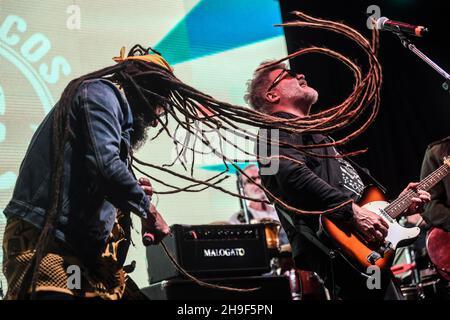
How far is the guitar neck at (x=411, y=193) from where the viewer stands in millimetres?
3277

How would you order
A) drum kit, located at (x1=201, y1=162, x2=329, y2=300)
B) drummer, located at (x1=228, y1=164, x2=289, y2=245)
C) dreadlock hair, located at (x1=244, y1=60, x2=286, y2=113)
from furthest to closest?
drummer, located at (x1=228, y1=164, x2=289, y2=245)
drum kit, located at (x1=201, y1=162, x2=329, y2=300)
dreadlock hair, located at (x1=244, y1=60, x2=286, y2=113)

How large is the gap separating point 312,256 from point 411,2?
9.32 feet

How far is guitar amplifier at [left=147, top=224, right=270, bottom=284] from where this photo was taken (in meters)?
3.26

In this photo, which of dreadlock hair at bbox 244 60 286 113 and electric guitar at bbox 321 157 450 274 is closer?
electric guitar at bbox 321 157 450 274

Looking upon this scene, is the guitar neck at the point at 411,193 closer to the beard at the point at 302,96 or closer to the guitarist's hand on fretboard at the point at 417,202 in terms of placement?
the guitarist's hand on fretboard at the point at 417,202

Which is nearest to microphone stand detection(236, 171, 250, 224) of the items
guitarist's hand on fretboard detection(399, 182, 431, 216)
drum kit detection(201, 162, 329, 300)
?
drum kit detection(201, 162, 329, 300)

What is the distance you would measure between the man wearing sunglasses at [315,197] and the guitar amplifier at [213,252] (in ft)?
1.17

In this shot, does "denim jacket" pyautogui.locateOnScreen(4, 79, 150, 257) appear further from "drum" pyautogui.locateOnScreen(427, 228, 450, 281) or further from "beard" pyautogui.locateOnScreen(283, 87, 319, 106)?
"drum" pyautogui.locateOnScreen(427, 228, 450, 281)

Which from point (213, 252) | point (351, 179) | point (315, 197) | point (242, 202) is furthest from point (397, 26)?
point (242, 202)

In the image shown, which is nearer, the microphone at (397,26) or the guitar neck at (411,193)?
the guitar neck at (411,193)

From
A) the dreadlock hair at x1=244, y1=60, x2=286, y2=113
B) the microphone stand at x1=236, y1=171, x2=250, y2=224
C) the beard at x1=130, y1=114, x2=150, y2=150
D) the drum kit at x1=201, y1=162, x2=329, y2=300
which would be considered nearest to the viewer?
the beard at x1=130, y1=114, x2=150, y2=150

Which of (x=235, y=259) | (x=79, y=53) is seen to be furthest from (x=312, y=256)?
(x=79, y=53)

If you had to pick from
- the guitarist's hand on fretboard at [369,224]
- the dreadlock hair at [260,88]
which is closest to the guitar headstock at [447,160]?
the guitarist's hand on fretboard at [369,224]
